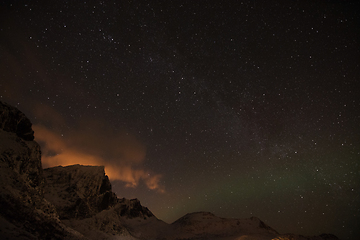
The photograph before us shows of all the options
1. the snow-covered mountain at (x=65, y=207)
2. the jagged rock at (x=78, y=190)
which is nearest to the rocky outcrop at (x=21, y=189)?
the snow-covered mountain at (x=65, y=207)

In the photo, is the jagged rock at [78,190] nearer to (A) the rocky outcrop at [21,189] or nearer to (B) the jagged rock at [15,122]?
(A) the rocky outcrop at [21,189]

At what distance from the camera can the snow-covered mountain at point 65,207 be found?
52.9ft

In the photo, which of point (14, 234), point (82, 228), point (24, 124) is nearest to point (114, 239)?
point (82, 228)

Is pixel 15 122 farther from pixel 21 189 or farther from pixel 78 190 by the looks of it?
pixel 78 190

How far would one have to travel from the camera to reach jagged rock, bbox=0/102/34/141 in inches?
1049

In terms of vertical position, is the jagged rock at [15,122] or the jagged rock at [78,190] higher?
the jagged rock at [15,122]

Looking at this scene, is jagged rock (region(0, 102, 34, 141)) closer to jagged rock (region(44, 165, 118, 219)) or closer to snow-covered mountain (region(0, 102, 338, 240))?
snow-covered mountain (region(0, 102, 338, 240))

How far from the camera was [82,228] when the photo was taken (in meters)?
35.8

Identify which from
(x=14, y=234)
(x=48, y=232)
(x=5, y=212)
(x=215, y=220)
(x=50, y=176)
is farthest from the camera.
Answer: (x=215, y=220)

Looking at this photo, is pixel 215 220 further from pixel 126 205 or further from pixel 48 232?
pixel 48 232

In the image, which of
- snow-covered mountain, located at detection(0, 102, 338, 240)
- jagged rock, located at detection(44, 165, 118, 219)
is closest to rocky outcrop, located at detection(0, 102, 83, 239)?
snow-covered mountain, located at detection(0, 102, 338, 240)

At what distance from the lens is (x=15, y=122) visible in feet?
93.5

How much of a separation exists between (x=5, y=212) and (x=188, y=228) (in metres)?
59.1

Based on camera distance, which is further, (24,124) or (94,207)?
(94,207)
